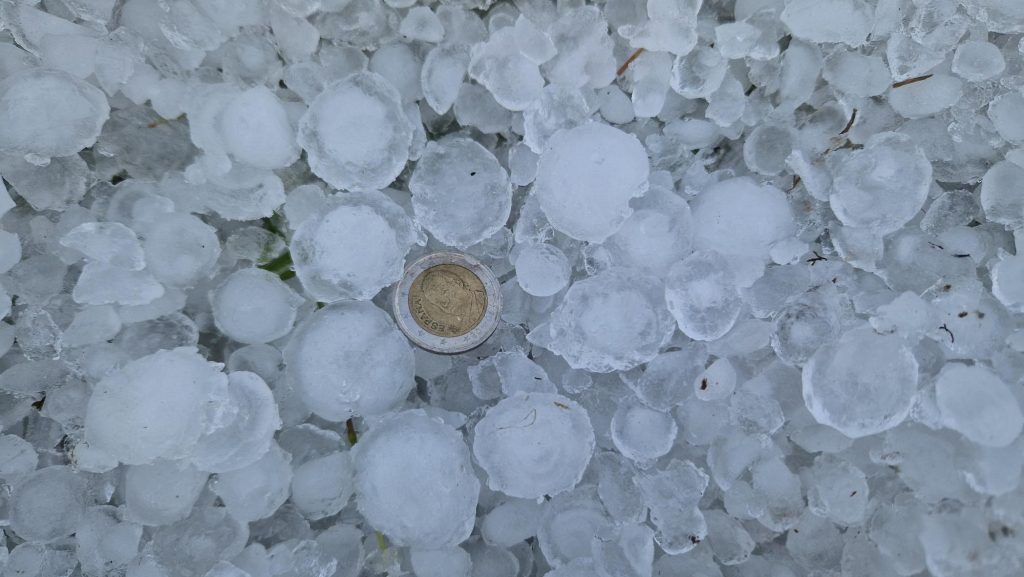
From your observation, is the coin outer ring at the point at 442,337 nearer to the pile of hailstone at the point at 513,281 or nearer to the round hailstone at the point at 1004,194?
the pile of hailstone at the point at 513,281

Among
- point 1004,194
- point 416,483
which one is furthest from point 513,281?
point 1004,194

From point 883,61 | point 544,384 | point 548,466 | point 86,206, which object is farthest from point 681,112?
point 86,206

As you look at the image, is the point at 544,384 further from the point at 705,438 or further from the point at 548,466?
the point at 705,438

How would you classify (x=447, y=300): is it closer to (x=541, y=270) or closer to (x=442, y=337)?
(x=442, y=337)

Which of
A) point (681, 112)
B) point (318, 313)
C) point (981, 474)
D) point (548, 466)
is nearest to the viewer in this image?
point (981, 474)

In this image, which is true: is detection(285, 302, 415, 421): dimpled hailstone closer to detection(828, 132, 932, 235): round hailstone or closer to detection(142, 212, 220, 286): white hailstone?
detection(142, 212, 220, 286): white hailstone

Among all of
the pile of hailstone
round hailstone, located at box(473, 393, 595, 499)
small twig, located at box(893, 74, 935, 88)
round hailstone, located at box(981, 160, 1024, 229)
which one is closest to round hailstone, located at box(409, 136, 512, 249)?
the pile of hailstone
